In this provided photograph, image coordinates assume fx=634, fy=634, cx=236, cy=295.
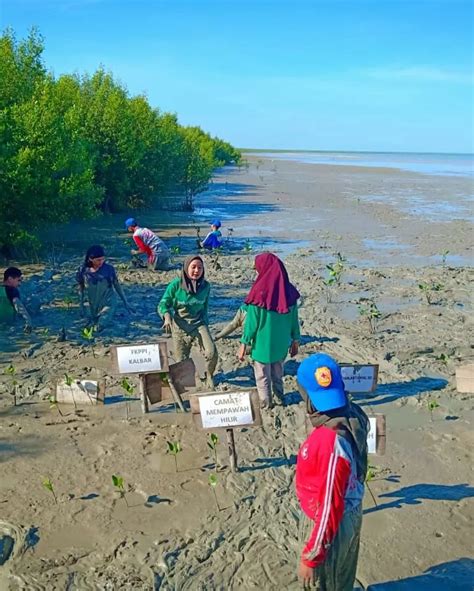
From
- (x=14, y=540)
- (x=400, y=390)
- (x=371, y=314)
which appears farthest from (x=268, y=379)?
(x=371, y=314)

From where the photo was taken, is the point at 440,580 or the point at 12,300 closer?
the point at 440,580

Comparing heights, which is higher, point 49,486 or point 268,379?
point 268,379

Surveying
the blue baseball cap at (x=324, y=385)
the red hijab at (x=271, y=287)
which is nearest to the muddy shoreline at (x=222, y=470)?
the red hijab at (x=271, y=287)

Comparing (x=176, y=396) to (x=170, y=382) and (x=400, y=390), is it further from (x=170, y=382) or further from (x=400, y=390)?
(x=400, y=390)

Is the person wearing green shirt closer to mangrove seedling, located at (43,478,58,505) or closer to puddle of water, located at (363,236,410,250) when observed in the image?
mangrove seedling, located at (43,478,58,505)

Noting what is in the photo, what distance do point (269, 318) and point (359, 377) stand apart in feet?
3.58

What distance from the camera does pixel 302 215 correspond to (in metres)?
25.0

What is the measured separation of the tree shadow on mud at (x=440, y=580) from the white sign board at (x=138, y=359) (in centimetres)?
301

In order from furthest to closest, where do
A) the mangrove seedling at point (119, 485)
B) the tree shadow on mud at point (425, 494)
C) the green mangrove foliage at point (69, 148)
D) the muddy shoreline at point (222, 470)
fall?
the green mangrove foliage at point (69, 148) < the tree shadow on mud at point (425, 494) < the mangrove seedling at point (119, 485) < the muddy shoreline at point (222, 470)

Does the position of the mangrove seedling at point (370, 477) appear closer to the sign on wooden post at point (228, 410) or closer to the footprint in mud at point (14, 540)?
the sign on wooden post at point (228, 410)

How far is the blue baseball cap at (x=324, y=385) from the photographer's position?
2947mm

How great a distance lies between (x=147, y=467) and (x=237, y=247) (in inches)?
474

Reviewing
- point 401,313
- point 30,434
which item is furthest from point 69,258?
point 30,434

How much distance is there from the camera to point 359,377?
6453 mm
